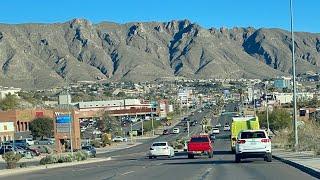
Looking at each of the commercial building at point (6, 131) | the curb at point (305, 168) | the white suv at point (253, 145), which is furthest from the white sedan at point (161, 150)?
the commercial building at point (6, 131)

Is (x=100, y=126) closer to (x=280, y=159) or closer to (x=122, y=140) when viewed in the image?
(x=122, y=140)

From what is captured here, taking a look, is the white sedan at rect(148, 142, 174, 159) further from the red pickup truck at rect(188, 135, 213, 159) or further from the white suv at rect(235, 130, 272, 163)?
the white suv at rect(235, 130, 272, 163)

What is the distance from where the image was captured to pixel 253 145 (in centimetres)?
3912

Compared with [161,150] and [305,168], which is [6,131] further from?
[305,168]

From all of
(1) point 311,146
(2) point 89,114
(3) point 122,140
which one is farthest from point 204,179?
(2) point 89,114

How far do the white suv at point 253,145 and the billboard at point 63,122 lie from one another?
4186 cm

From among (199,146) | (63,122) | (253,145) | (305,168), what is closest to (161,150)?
(199,146)

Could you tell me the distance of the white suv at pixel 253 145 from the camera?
39.1 meters

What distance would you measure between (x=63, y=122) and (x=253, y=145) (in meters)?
44.4

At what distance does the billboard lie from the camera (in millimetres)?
79812

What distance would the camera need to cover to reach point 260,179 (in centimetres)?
2625

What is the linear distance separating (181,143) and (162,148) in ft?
106

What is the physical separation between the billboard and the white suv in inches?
1648

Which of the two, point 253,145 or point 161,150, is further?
point 161,150
